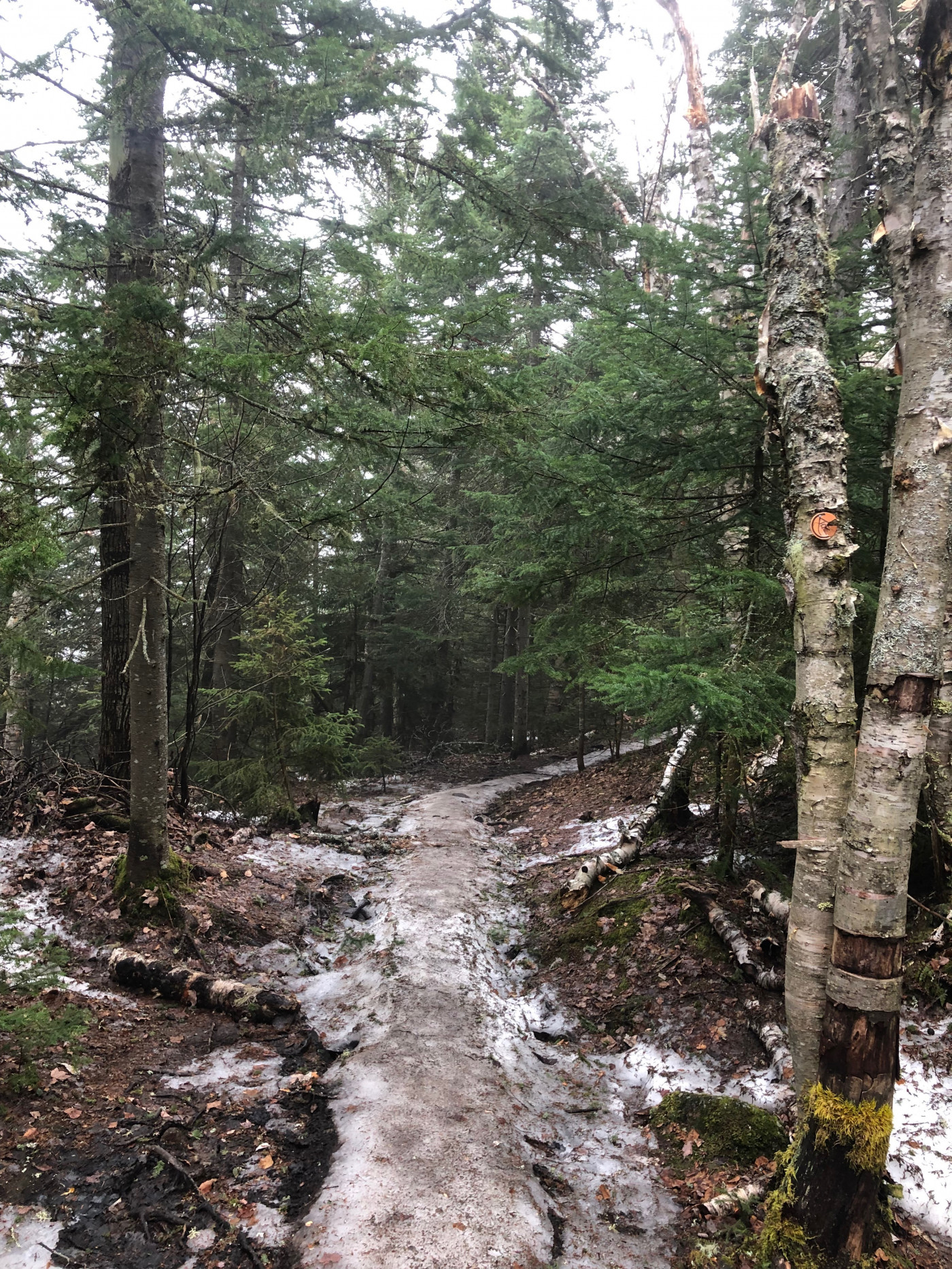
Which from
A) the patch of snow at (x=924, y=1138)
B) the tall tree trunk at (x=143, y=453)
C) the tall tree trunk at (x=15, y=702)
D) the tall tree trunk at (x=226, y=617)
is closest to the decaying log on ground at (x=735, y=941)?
the patch of snow at (x=924, y=1138)

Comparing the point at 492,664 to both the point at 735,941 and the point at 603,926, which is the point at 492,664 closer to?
the point at 603,926

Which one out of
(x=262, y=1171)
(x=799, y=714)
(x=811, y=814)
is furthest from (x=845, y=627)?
(x=262, y=1171)

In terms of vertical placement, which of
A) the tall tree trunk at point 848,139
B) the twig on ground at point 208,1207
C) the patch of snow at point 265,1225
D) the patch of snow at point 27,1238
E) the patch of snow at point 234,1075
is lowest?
the patch of snow at point 234,1075

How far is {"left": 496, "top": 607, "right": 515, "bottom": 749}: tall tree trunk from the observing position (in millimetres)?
19516

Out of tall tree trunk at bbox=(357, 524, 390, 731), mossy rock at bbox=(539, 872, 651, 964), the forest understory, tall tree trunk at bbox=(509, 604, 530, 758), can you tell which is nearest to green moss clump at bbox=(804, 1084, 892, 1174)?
the forest understory

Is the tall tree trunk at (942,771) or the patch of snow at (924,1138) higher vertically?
the tall tree trunk at (942,771)

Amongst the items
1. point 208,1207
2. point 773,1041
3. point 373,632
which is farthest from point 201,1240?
point 373,632

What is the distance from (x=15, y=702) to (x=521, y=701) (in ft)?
44.7

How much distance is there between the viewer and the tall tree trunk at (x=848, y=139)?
778cm

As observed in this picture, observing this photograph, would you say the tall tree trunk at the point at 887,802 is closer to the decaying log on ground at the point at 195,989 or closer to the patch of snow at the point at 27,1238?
the patch of snow at the point at 27,1238

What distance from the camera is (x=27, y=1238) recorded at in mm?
2932

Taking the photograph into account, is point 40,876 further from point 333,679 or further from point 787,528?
point 333,679

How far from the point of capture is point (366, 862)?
955 centimetres

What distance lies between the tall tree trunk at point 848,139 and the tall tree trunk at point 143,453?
7032mm
